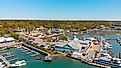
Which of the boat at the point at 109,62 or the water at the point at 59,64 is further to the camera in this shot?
the water at the point at 59,64

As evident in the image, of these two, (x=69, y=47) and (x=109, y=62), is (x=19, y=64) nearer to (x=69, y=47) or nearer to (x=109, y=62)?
(x=69, y=47)

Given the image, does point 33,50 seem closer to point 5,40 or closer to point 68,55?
point 68,55

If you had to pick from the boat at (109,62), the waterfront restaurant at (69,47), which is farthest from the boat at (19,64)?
the waterfront restaurant at (69,47)

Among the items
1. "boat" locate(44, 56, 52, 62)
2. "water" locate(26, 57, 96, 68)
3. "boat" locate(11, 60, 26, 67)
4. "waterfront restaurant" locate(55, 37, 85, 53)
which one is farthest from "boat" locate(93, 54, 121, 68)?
"boat" locate(11, 60, 26, 67)

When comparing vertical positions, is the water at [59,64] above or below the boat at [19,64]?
below

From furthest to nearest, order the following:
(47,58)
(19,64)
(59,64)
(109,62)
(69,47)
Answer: (69,47), (47,58), (59,64), (109,62), (19,64)

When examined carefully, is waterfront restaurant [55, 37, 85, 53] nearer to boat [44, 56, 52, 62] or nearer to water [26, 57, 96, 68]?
water [26, 57, 96, 68]

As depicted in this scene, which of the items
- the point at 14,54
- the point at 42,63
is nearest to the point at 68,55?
the point at 42,63

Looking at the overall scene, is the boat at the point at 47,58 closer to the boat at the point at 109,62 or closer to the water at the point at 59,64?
the water at the point at 59,64

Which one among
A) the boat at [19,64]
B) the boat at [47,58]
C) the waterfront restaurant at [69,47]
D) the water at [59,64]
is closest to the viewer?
the boat at [19,64]

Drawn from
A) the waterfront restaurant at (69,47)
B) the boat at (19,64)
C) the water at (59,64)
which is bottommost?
the water at (59,64)

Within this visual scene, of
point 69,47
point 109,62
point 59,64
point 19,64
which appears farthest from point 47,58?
point 109,62

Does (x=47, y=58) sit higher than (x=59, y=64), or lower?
higher
